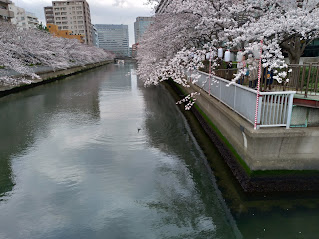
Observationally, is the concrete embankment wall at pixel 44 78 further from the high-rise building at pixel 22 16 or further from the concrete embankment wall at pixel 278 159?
the high-rise building at pixel 22 16

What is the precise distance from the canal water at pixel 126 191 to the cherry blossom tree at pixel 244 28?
139 inches

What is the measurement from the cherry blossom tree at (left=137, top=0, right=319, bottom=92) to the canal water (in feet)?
11.6

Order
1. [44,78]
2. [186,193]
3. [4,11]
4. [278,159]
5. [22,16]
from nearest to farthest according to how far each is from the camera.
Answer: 1. [278,159]
2. [186,193]
3. [44,78]
4. [4,11]
5. [22,16]

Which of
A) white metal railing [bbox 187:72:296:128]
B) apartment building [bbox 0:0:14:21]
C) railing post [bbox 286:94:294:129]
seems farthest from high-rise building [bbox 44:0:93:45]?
railing post [bbox 286:94:294:129]

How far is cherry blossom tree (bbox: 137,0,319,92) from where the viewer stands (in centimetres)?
811

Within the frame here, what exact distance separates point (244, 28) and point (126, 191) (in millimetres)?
7750

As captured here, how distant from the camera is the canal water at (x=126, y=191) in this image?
591 centimetres

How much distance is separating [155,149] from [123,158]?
156cm

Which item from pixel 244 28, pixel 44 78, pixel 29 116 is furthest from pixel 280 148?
pixel 44 78

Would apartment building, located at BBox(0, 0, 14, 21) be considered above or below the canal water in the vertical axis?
above

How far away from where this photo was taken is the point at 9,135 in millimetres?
12422

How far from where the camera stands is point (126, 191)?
744 cm

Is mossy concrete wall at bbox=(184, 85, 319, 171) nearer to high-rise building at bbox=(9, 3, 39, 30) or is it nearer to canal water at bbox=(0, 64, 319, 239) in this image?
canal water at bbox=(0, 64, 319, 239)

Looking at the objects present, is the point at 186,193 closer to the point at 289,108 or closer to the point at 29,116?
the point at 289,108
